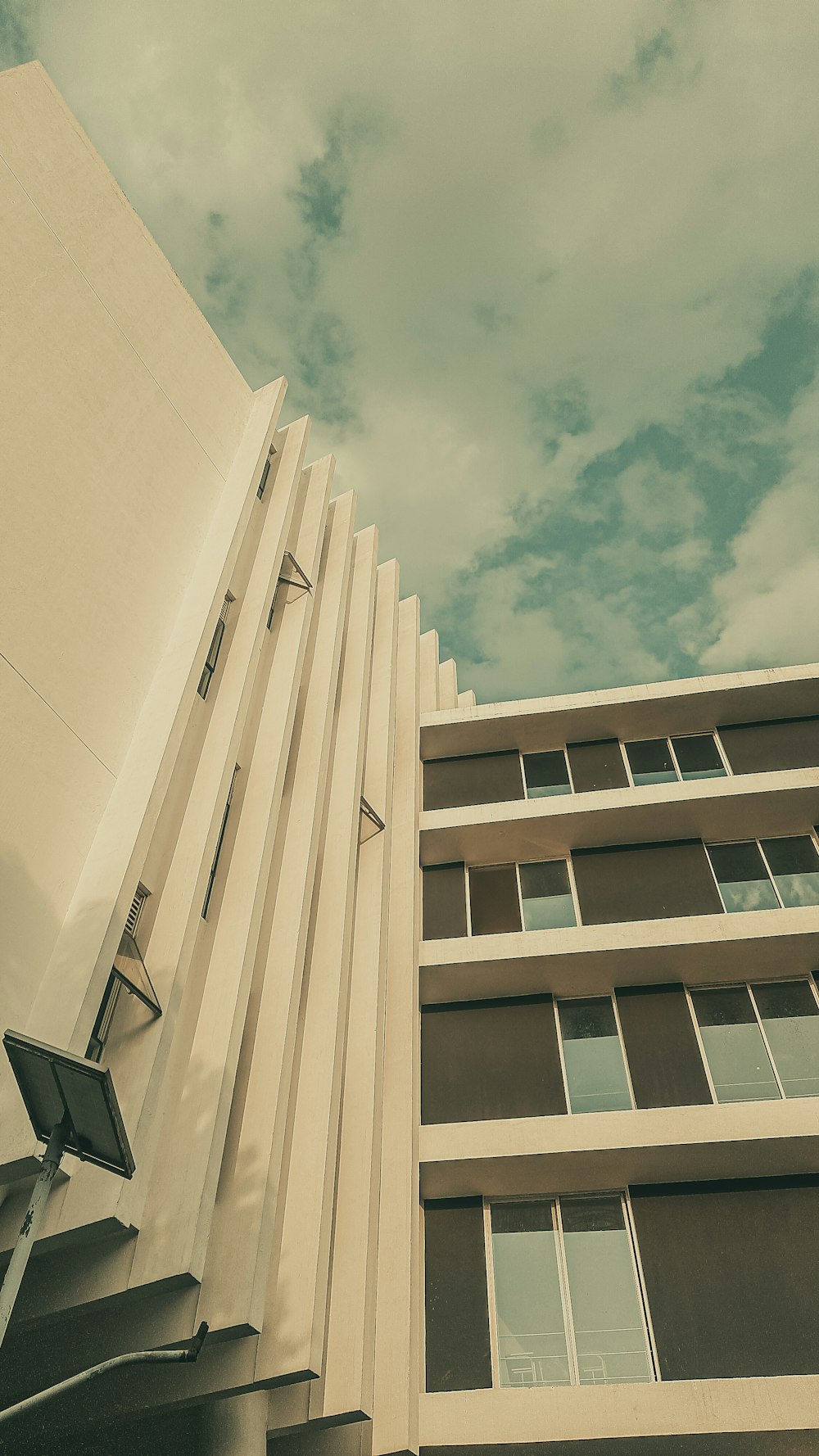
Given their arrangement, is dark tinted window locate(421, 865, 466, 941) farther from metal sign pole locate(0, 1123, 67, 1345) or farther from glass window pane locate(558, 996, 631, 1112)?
metal sign pole locate(0, 1123, 67, 1345)

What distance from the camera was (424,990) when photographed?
17.6 m

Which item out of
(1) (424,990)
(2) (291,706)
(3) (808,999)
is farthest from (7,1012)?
(3) (808,999)

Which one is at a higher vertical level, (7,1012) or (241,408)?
(241,408)

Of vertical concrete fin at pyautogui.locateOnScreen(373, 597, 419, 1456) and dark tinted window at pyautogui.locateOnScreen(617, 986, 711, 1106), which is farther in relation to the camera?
dark tinted window at pyautogui.locateOnScreen(617, 986, 711, 1106)

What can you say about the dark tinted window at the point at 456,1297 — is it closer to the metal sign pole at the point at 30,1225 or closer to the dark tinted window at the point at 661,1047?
the dark tinted window at the point at 661,1047

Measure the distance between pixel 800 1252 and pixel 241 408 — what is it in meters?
18.6

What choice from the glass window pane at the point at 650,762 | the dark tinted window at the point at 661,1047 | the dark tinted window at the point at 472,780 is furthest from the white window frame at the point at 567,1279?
the glass window pane at the point at 650,762

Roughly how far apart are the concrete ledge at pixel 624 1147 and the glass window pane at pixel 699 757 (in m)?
8.97

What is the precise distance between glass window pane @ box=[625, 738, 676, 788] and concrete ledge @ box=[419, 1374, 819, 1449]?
1254 centimetres

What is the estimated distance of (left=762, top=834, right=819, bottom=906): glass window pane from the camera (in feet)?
61.4

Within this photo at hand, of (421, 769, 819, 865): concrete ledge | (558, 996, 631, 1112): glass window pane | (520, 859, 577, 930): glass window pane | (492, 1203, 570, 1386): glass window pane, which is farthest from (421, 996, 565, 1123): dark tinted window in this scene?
(421, 769, 819, 865): concrete ledge

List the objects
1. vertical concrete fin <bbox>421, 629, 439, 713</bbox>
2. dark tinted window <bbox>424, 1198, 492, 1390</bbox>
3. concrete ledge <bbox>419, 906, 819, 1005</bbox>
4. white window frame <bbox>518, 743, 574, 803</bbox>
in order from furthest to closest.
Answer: vertical concrete fin <bbox>421, 629, 439, 713</bbox> < white window frame <bbox>518, 743, 574, 803</bbox> < concrete ledge <bbox>419, 906, 819, 1005</bbox> < dark tinted window <bbox>424, 1198, 492, 1390</bbox>

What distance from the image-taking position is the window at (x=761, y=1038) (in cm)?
1546

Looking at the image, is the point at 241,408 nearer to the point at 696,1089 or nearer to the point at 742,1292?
the point at 696,1089
